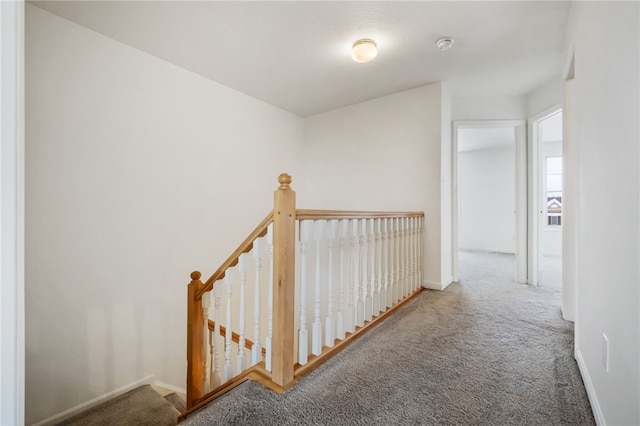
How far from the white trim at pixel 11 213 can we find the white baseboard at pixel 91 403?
1.84m

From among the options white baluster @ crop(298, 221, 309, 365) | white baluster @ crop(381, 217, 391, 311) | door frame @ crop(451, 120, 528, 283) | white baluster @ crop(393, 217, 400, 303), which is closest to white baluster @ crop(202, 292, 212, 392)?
white baluster @ crop(298, 221, 309, 365)

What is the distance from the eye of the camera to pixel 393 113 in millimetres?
3453

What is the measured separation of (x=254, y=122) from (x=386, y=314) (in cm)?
273

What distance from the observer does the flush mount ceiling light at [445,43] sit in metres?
2.28

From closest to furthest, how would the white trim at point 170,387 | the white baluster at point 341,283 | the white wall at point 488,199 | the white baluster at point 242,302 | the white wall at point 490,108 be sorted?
the white baluster at point 242,302 → the white baluster at point 341,283 → the white trim at point 170,387 → the white wall at point 490,108 → the white wall at point 488,199

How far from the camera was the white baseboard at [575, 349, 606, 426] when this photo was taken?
3.70 ft

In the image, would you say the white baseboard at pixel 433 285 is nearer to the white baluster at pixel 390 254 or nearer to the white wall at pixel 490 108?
the white baluster at pixel 390 254

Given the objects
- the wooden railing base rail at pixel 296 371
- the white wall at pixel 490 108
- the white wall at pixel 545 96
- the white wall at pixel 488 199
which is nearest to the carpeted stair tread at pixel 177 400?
the wooden railing base rail at pixel 296 371

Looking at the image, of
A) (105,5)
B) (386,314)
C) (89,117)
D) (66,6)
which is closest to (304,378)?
(386,314)

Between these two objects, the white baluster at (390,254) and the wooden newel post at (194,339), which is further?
the white baluster at (390,254)

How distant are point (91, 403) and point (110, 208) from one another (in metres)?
1.50

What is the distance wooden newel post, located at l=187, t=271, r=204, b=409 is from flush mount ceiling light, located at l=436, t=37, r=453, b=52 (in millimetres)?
2656

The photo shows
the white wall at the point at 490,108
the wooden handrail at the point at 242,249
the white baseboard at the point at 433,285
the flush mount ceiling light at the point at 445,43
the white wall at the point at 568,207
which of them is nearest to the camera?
the wooden handrail at the point at 242,249

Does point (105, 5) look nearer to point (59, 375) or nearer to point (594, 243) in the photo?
point (59, 375)
